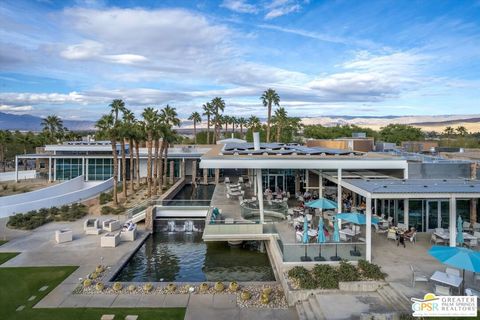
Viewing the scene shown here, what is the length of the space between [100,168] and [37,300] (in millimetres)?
32278

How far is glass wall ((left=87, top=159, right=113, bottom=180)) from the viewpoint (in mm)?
44375

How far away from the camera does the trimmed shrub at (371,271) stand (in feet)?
44.9

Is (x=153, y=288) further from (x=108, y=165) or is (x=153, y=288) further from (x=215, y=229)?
(x=108, y=165)

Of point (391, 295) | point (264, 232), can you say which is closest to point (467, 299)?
point (391, 295)

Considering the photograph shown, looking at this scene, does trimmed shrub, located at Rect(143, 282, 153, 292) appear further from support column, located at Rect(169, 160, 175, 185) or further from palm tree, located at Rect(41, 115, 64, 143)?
palm tree, located at Rect(41, 115, 64, 143)

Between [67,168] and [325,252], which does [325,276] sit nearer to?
[325,252]

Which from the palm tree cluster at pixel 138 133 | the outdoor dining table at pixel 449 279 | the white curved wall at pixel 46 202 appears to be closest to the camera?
the outdoor dining table at pixel 449 279

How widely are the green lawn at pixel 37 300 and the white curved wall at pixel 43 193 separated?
1284 cm

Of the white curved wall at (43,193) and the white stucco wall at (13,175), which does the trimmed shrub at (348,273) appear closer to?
the white curved wall at (43,193)

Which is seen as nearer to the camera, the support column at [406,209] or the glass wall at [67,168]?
the support column at [406,209]

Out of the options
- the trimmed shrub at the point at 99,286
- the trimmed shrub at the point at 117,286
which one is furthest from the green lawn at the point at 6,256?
the trimmed shrub at the point at 117,286

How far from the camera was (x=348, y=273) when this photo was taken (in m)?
13.9

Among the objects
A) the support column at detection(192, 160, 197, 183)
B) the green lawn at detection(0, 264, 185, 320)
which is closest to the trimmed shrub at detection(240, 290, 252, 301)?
the green lawn at detection(0, 264, 185, 320)

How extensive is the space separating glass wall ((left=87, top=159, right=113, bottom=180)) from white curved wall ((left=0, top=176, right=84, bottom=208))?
485cm
